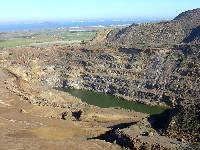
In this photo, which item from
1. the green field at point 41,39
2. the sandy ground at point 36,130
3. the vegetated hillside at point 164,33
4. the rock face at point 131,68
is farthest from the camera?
the green field at point 41,39

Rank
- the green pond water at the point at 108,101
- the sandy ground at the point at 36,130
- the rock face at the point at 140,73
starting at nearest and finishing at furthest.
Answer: the sandy ground at the point at 36,130, the green pond water at the point at 108,101, the rock face at the point at 140,73

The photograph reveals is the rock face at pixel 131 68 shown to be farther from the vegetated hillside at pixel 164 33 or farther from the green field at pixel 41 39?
the green field at pixel 41 39

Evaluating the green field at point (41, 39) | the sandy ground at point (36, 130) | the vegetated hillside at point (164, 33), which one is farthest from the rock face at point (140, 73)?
the green field at point (41, 39)

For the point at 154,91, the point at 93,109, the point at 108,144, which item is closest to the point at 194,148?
the point at 108,144

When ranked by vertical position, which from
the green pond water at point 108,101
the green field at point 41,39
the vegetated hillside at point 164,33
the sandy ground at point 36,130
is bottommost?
the green pond water at point 108,101

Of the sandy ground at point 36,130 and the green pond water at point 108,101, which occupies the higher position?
the sandy ground at point 36,130

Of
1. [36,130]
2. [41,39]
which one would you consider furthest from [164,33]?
[41,39]

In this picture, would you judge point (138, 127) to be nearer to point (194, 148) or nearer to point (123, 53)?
point (194, 148)
